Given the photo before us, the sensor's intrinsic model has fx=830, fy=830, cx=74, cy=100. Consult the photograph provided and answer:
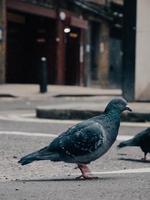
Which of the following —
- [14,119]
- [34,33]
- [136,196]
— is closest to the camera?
[136,196]

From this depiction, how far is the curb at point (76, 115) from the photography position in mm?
15688

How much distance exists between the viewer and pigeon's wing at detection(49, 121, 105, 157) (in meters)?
7.73

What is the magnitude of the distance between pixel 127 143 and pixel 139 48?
9.60 meters

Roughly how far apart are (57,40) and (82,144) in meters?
29.4

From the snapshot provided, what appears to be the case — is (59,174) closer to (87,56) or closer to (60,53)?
(60,53)

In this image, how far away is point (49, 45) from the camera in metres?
37.2

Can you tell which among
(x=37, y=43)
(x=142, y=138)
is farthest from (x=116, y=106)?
(x=37, y=43)

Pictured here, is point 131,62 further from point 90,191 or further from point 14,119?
point 90,191

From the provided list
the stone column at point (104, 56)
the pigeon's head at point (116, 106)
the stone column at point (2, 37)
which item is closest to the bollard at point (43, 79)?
the stone column at point (2, 37)

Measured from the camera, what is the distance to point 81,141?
7.76m

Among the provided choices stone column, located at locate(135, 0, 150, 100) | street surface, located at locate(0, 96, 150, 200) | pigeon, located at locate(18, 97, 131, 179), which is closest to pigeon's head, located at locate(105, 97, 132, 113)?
pigeon, located at locate(18, 97, 131, 179)

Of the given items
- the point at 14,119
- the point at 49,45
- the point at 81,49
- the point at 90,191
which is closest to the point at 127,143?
the point at 90,191

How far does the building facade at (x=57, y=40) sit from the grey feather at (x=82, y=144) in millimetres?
23742

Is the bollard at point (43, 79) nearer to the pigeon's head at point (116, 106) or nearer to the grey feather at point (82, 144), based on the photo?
the pigeon's head at point (116, 106)
